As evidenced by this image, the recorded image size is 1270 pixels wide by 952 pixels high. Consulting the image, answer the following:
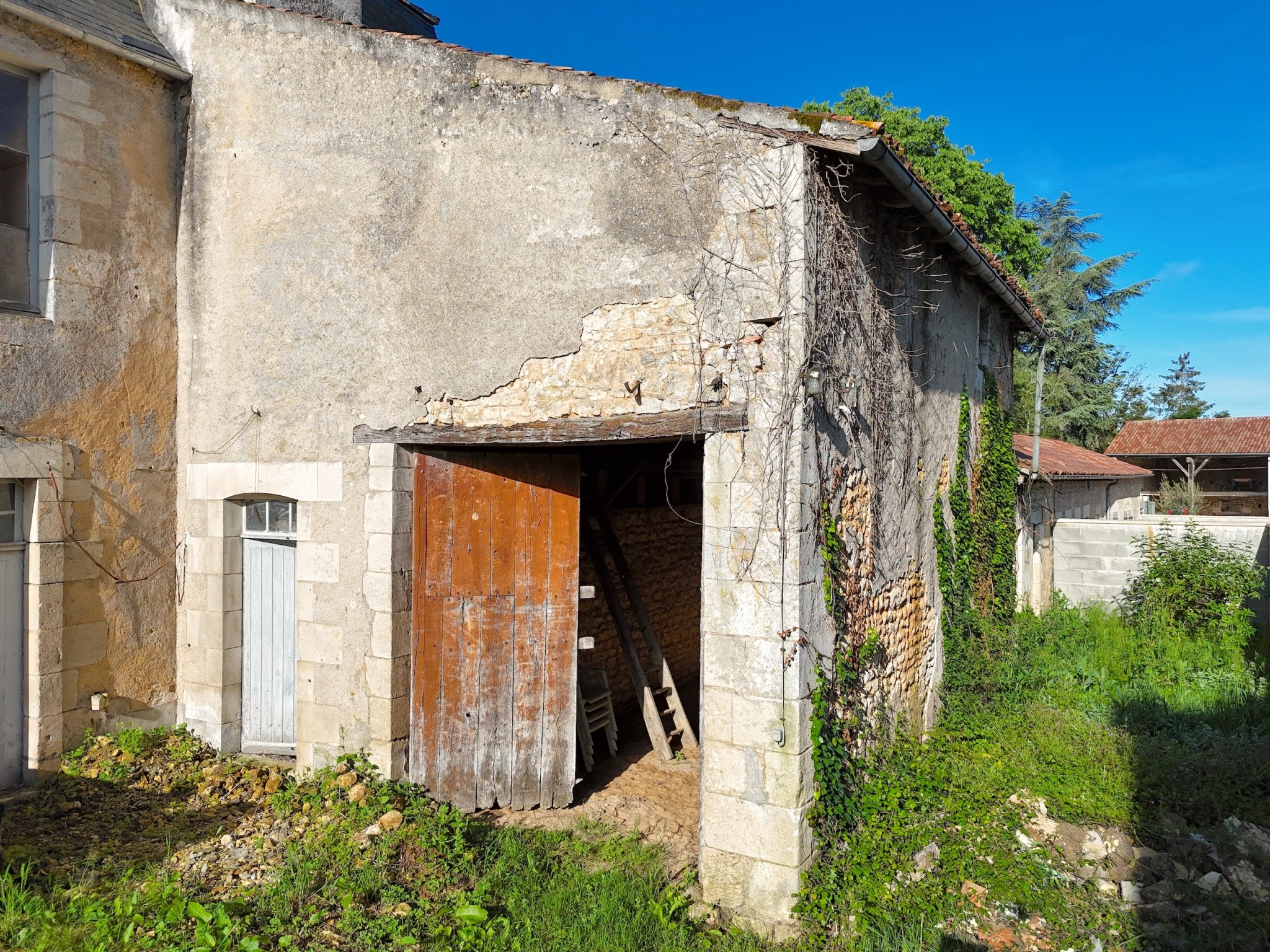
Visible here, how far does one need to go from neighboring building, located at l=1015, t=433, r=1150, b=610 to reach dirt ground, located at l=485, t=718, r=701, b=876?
5392mm

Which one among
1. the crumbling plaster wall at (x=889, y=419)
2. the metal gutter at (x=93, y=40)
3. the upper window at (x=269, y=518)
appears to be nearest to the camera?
the crumbling plaster wall at (x=889, y=419)

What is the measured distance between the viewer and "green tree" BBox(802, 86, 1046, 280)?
16781mm

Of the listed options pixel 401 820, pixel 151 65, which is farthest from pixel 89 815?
pixel 151 65

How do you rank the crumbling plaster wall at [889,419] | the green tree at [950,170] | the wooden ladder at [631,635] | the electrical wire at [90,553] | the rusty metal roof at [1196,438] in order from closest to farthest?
the crumbling plaster wall at [889,419], the electrical wire at [90,553], the wooden ladder at [631,635], the green tree at [950,170], the rusty metal roof at [1196,438]

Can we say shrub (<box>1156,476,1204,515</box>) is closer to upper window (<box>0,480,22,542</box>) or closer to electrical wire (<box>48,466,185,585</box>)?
electrical wire (<box>48,466,185,585</box>)

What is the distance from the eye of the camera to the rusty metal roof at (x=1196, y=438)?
2362 cm

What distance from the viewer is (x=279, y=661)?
20.3 feet

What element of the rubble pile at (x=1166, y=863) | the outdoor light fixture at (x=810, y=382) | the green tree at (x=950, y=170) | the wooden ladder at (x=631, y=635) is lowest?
the rubble pile at (x=1166, y=863)

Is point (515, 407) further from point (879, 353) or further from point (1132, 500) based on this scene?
point (1132, 500)

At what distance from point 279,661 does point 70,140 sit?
4222 millimetres

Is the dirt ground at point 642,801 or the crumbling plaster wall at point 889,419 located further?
the dirt ground at point 642,801

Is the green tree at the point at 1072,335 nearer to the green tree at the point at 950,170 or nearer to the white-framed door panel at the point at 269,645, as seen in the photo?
the green tree at the point at 950,170

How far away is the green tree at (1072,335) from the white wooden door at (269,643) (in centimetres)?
2337

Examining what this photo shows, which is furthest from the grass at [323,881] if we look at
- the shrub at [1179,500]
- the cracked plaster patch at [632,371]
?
the shrub at [1179,500]
